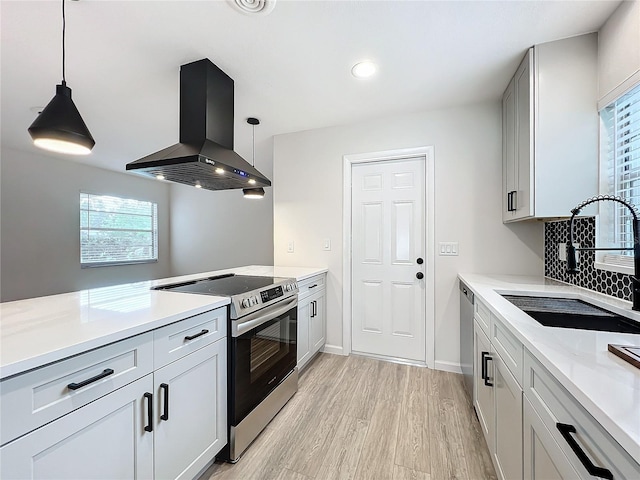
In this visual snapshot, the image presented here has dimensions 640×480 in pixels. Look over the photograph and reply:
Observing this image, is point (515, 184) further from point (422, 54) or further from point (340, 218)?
point (340, 218)

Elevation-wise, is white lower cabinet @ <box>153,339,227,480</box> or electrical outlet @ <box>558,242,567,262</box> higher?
electrical outlet @ <box>558,242,567,262</box>

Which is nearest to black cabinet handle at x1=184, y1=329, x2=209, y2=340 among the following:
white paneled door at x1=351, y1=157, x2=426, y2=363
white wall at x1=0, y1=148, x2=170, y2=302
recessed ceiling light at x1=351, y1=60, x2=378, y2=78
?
white paneled door at x1=351, y1=157, x2=426, y2=363

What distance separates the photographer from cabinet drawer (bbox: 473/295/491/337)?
5.14 feet

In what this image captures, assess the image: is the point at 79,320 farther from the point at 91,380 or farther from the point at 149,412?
the point at 149,412

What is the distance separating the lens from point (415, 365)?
2.78 meters

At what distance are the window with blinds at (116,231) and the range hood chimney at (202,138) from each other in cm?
375

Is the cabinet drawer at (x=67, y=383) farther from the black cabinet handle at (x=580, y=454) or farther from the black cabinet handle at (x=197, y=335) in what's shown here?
the black cabinet handle at (x=580, y=454)

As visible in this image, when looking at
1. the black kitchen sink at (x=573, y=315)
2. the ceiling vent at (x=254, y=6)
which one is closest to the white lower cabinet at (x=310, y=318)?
the black kitchen sink at (x=573, y=315)

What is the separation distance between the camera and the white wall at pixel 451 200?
8.27ft

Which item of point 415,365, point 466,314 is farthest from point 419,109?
point 415,365

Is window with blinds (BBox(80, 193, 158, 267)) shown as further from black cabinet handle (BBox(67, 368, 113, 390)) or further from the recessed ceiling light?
the recessed ceiling light

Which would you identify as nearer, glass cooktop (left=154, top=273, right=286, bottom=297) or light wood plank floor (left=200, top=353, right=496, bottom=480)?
light wood plank floor (left=200, top=353, right=496, bottom=480)

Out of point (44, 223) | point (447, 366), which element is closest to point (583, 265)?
point (447, 366)

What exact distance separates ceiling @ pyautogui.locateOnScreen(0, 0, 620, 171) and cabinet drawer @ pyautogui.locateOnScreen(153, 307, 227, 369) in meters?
1.66
